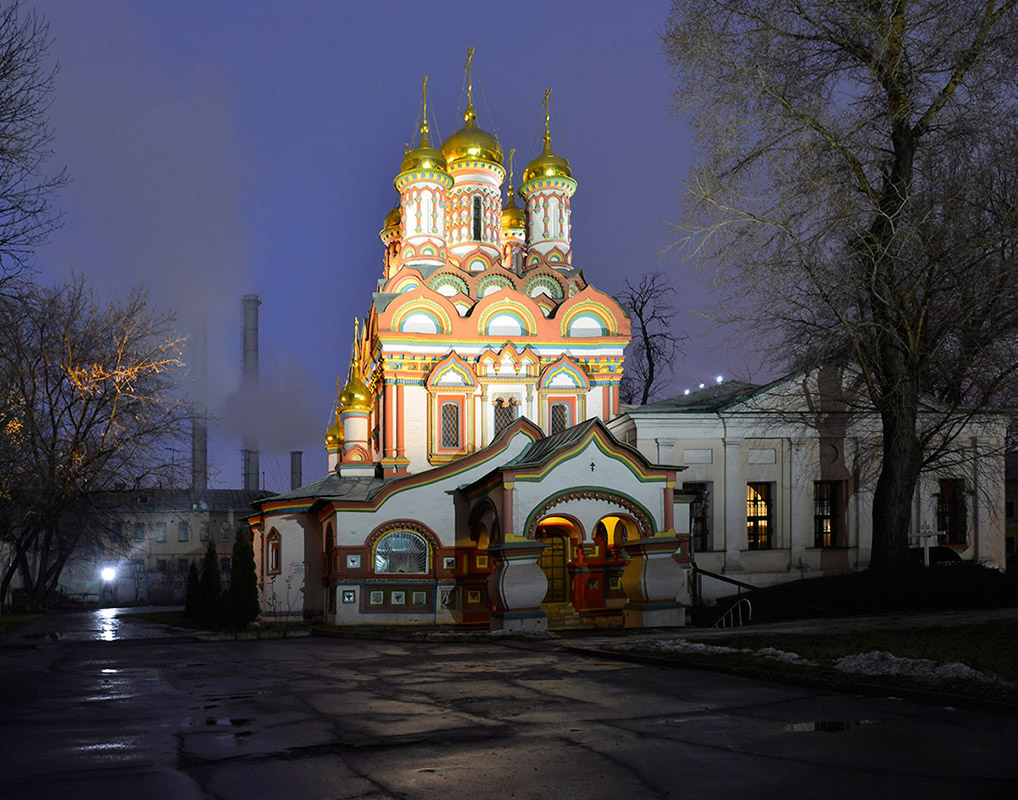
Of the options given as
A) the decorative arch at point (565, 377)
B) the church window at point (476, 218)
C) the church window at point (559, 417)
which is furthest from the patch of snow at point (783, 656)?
the church window at point (476, 218)

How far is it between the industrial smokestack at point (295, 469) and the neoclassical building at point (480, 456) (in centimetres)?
2912

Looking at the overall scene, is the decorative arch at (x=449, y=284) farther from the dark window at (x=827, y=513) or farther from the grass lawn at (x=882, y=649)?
the grass lawn at (x=882, y=649)

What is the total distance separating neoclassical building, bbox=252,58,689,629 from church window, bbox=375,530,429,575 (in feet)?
0.12

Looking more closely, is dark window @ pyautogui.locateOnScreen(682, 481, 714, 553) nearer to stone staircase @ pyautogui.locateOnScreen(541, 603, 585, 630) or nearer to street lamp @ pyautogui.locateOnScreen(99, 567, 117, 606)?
stone staircase @ pyautogui.locateOnScreen(541, 603, 585, 630)

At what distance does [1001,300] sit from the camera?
1764cm

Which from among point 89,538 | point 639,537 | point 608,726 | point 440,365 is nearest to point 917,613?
point 639,537

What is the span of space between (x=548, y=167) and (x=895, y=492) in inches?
636

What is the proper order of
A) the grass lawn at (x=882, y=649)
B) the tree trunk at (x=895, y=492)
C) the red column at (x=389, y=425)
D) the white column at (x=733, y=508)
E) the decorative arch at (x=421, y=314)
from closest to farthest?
1. the grass lawn at (x=882, y=649)
2. the tree trunk at (x=895, y=492)
3. the white column at (x=733, y=508)
4. the red column at (x=389, y=425)
5. the decorative arch at (x=421, y=314)

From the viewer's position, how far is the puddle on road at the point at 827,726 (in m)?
7.69

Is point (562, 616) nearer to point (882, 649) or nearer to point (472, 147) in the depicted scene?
point (882, 649)

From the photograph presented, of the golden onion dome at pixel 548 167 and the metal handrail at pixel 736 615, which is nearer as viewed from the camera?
the metal handrail at pixel 736 615

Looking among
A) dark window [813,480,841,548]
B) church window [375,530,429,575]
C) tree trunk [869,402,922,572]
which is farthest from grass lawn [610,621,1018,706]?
dark window [813,480,841,548]

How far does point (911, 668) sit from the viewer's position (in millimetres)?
9859

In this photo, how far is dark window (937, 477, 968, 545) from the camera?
84.9ft
